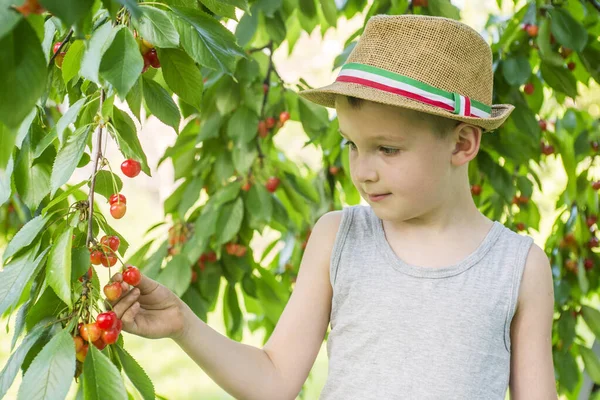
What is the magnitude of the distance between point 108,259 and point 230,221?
1.18 metres

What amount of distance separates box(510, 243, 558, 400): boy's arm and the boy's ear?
0.62 ft

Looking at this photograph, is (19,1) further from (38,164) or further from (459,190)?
(459,190)

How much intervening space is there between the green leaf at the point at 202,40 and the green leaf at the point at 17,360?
1.10ft

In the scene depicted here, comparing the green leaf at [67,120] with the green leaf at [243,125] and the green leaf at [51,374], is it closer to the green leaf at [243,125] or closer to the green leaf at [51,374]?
the green leaf at [51,374]

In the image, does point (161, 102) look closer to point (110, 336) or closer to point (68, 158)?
point (68, 158)

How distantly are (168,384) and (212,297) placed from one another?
6.83 feet

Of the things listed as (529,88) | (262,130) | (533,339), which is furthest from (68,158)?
(529,88)

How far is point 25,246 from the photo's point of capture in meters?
0.91

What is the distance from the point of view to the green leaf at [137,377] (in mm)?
871

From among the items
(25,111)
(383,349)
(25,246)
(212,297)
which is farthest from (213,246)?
(25,111)

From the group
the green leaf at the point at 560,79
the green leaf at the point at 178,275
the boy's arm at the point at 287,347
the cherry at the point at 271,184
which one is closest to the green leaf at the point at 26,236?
the boy's arm at the point at 287,347

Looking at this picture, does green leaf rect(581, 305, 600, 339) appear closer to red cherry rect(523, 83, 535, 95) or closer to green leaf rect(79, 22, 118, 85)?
red cherry rect(523, 83, 535, 95)

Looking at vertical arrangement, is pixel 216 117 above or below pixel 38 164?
below

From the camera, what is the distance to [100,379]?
75cm
